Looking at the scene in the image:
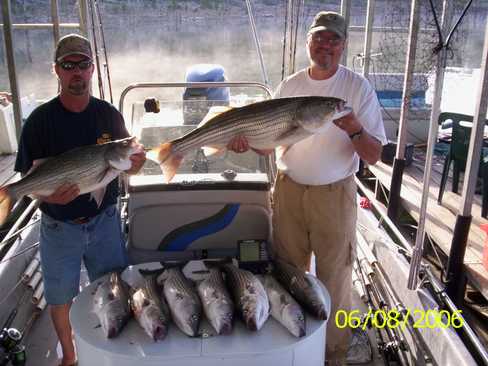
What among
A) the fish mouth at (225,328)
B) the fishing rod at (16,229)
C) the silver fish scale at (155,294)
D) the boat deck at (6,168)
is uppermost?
the silver fish scale at (155,294)

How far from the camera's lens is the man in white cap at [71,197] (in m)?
2.64

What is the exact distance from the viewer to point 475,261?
4203 mm

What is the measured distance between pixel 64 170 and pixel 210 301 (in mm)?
1023

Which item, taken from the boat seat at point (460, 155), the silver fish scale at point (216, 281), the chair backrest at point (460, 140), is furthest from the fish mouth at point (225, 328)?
the chair backrest at point (460, 140)

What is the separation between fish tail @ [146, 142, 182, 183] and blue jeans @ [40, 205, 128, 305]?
0.47 meters

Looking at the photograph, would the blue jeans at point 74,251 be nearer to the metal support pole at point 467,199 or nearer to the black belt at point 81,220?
the black belt at point 81,220

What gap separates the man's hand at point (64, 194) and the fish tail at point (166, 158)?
1.44 feet

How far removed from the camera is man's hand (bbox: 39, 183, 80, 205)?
253 centimetres

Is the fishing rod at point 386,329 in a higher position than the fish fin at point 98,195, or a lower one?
lower

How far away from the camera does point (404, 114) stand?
16.7 feet

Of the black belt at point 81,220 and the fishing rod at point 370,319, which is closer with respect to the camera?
the black belt at point 81,220

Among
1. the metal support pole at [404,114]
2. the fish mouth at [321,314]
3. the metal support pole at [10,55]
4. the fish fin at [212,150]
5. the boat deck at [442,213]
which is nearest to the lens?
the fish mouth at [321,314]

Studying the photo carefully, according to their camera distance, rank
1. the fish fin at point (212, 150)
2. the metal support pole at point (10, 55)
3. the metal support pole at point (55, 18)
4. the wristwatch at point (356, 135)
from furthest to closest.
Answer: the metal support pole at point (55, 18)
the metal support pole at point (10, 55)
the fish fin at point (212, 150)
the wristwatch at point (356, 135)

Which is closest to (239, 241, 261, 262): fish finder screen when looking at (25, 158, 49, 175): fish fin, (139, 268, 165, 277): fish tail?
(139, 268, 165, 277): fish tail
